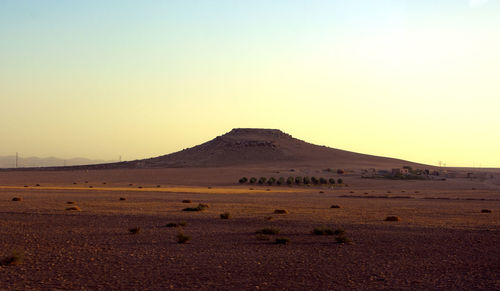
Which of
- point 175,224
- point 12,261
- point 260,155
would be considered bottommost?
point 12,261

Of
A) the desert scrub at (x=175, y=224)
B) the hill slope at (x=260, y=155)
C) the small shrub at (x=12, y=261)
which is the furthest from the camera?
the hill slope at (x=260, y=155)

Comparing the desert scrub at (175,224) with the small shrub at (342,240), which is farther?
the desert scrub at (175,224)

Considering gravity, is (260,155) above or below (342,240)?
above

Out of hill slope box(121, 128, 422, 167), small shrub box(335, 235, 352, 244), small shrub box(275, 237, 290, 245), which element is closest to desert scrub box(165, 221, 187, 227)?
small shrub box(275, 237, 290, 245)

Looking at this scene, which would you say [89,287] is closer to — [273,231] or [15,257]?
[15,257]

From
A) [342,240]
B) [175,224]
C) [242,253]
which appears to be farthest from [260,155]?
[242,253]

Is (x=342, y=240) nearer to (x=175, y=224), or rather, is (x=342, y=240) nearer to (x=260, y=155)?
(x=175, y=224)

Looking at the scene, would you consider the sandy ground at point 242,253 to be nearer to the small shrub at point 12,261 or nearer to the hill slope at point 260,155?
the small shrub at point 12,261

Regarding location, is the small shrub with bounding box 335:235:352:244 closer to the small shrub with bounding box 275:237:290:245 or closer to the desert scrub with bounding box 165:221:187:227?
the small shrub with bounding box 275:237:290:245

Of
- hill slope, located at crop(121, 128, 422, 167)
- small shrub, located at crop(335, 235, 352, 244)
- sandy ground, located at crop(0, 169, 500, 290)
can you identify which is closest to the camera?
sandy ground, located at crop(0, 169, 500, 290)

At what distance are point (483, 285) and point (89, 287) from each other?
370 inches

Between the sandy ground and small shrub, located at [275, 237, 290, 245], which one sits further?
small shrub, located at [275, 237, 290, 245]

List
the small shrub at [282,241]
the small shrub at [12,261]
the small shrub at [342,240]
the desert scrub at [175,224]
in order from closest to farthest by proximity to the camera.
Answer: the small shrub at [12,261] < the small shrub at [282,241] < the small shrub at [342,240] < the desert scrub at [175,224]

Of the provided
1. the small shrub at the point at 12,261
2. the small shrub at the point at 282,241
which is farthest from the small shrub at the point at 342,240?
the small shrub at the point at 12,261
